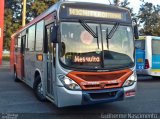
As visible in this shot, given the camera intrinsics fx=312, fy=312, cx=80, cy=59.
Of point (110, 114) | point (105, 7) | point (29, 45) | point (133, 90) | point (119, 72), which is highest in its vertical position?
point (105, 7)

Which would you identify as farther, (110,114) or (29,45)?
(29,45)

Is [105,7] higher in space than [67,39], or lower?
higher

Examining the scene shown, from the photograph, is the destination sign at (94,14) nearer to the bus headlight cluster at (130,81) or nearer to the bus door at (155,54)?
the bus headlight cluster at (130,81)

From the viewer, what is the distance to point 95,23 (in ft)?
25.8

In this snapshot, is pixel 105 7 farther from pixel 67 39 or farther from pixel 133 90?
pixel 133 90

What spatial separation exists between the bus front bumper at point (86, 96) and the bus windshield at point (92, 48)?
1.97ft

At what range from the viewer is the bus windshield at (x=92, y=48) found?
7570 mm

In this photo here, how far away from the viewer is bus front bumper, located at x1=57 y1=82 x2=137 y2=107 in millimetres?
7395

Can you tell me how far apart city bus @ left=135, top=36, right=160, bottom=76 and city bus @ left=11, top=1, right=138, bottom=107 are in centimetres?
788

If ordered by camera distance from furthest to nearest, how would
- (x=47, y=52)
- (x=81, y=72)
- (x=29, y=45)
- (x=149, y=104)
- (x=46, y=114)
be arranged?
(x=29, y=45)
(x=149, y=104)
(x=47, y=52)
(x=46, y=114)
(x=81, y=72)

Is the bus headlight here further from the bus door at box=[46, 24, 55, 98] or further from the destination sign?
the destination sign

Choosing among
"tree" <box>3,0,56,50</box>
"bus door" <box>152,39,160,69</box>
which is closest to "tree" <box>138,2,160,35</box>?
"tree" <box>3,0,56,50</box>

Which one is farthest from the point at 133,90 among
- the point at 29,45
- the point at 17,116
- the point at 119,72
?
the point at 29,45

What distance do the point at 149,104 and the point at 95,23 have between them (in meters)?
3.29
